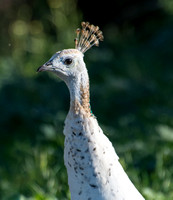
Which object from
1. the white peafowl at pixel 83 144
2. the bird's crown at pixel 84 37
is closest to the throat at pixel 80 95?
the white peafowl at pixel 83 144

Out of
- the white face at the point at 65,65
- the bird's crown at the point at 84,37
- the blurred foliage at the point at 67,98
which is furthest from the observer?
the blurred foliage at the point at 67,98

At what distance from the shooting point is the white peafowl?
2.13 meters

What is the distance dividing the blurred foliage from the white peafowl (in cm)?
86

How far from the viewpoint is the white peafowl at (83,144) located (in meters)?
2.13

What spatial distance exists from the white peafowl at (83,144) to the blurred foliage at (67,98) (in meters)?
0.86

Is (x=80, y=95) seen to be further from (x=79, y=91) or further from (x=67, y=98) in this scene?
(x=67, y=98)

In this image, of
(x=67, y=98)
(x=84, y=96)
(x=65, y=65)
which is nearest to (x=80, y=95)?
(x=84, y=96)

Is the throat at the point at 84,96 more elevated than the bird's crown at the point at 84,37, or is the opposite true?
the bird's crown at the point at 84,37

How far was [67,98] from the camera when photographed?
5.61 m

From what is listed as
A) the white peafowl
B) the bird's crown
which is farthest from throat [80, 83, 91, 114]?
the bird's crown

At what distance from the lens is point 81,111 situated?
2146mm

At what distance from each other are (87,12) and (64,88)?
10.2ft

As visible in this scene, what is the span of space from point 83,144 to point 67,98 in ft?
11.5

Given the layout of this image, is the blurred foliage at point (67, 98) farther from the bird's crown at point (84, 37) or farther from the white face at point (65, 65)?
the white face at point (65, 65)
